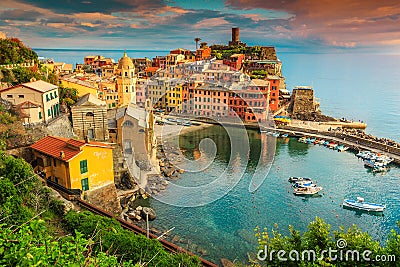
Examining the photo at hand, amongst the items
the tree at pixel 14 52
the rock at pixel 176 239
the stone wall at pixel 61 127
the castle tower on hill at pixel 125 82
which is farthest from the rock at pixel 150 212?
the tree at pixel 14 52

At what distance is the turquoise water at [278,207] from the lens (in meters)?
13.7

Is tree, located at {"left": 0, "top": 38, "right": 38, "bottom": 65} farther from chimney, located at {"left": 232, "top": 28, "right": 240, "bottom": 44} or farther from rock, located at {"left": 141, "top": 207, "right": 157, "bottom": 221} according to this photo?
chimney, located at {"left": 232, "top": 28, "right": 240, "bottom": 44}

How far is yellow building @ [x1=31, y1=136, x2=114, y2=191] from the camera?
1188 centimetres

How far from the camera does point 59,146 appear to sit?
12.5 meters

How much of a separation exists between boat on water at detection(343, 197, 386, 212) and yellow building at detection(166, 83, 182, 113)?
23429mm

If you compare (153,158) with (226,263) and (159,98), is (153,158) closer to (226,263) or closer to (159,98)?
(226,263)

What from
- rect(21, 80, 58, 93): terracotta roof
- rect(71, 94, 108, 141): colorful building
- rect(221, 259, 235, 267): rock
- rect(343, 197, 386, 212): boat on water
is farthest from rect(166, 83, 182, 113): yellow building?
rect(221, 259, 235, 267): rock

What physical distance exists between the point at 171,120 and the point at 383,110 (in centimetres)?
3465

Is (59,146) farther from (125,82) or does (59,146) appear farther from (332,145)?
(332,145)

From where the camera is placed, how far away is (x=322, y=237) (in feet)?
22.1

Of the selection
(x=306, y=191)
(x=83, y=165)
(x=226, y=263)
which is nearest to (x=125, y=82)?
(x=83, y=165)

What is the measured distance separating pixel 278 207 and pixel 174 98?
23.4m

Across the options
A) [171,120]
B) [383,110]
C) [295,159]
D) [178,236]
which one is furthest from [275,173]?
[383,110]

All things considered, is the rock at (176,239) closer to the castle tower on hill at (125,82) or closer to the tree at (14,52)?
the castle tower on hill at (125,82)
